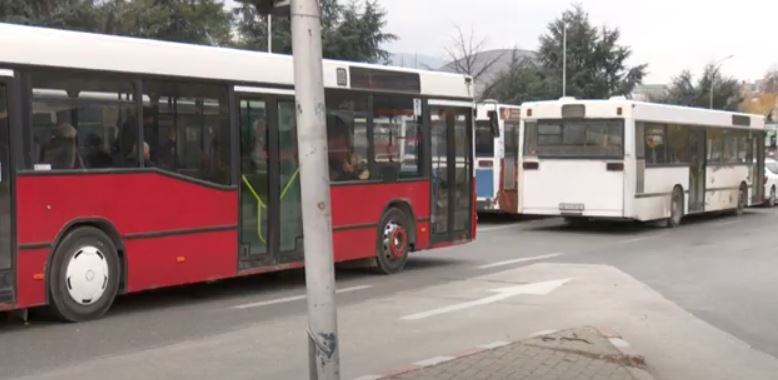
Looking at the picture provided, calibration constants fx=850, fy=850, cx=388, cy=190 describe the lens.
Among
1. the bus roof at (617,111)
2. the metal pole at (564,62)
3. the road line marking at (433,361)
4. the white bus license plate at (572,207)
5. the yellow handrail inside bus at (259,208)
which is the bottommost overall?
the road line marking at (433,361)

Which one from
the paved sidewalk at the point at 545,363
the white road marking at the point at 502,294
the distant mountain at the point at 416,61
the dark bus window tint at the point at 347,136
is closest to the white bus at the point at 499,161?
the white road marking at the point at 502,294

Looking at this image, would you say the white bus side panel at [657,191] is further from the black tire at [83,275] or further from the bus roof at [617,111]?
the black tire at [83,275]

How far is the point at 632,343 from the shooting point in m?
8.28

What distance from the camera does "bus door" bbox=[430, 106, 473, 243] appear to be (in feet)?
45.0

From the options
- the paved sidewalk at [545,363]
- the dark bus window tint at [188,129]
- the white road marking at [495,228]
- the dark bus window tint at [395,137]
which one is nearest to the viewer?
the paved sidewalk at [545,363]

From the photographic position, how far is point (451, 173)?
14008 mm

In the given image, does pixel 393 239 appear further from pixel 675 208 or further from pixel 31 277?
pixel 675 208

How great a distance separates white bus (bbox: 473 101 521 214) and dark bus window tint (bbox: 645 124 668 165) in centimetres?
321

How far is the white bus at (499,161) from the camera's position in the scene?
2189 centimetres

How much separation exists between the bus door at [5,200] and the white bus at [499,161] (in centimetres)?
1481

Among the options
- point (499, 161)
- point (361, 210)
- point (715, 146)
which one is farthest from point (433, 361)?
point (715, 146)

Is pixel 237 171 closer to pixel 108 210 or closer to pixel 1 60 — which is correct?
pixel 108 210

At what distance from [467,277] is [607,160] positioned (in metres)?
8.21

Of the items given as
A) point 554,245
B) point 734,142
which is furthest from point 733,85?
point 554,245
